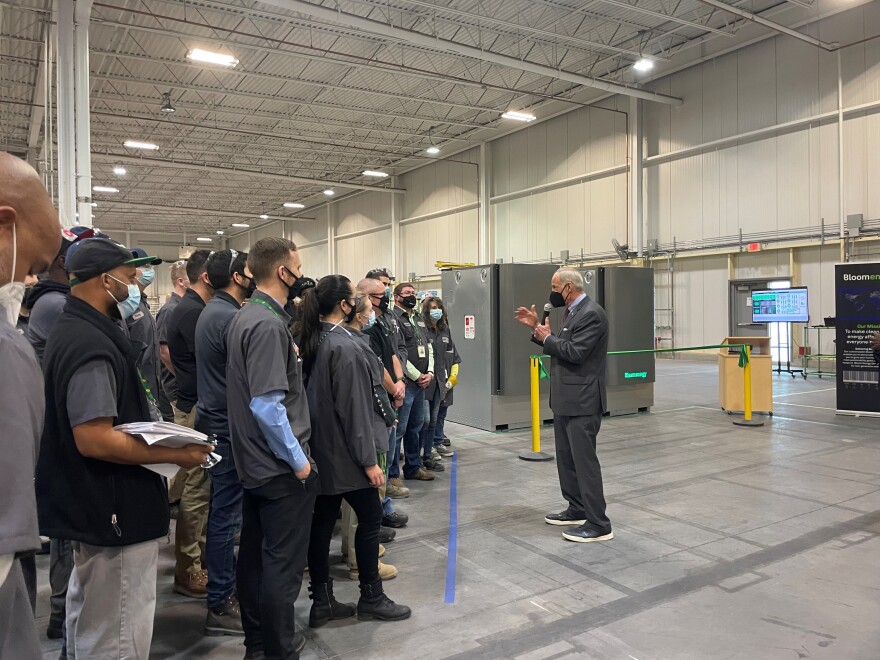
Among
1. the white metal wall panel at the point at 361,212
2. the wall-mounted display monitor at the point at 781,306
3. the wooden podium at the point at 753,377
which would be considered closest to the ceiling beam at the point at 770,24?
the wall-mounted display monitor at the point at 781,306

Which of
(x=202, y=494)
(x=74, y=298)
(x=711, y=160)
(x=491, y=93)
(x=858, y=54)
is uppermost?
(x=491, y=93)

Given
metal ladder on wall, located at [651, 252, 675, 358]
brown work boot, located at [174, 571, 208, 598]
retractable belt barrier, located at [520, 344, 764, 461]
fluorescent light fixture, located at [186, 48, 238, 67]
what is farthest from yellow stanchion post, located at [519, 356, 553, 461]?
metal ladder on wall, located at [651, 252, 675, 358]

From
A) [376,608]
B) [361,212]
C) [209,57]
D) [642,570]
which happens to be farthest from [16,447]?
[361,212]

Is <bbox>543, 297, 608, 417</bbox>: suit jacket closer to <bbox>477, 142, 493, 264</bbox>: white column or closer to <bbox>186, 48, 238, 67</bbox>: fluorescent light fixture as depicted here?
<bbox>186, 48, 238, 67</bbox>: fluorescent light fixture

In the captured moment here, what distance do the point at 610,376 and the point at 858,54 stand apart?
9.91m

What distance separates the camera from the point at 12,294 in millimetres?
1147

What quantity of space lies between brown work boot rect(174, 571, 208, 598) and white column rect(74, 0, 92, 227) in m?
7.27

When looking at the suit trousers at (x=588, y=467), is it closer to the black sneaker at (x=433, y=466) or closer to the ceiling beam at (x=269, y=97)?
the black sneaker at (x=433, y=466)

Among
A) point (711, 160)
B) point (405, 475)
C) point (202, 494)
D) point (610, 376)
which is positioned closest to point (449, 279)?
point (610, 376)

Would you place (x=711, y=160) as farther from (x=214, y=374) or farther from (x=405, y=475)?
(x=214, y=374)

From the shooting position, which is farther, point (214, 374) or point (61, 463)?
point (214, 374)

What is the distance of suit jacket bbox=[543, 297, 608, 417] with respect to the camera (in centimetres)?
438

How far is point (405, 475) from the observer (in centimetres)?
609

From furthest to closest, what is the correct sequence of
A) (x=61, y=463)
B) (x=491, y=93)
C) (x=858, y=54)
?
(x=491, y=93)
(x=858, y=54)
(x=61, y=463)
